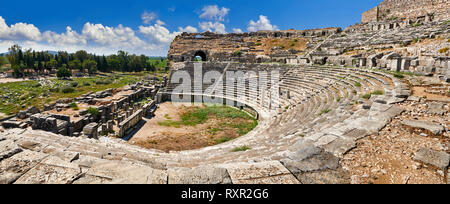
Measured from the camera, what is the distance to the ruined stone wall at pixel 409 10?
23175 mm

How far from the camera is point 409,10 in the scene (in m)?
27.4

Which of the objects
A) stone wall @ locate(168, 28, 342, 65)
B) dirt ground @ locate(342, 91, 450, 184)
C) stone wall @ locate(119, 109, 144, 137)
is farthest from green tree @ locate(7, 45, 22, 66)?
dirt ground @ locate(342, 91, 450, 184)

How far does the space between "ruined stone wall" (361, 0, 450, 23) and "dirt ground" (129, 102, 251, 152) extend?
87.3 ft

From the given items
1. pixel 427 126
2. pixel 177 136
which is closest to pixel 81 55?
pixel 177 136

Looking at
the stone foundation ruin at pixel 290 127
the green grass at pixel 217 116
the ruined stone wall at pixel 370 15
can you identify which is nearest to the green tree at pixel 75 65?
the stone foundation ruin at pixel 290 127

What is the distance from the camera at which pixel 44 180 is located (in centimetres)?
249

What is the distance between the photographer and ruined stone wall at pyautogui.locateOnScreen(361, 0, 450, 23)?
23.2 m

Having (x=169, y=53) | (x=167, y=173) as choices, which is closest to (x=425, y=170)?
(x=167, y=173)

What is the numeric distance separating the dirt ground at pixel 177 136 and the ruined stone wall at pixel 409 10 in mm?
26619

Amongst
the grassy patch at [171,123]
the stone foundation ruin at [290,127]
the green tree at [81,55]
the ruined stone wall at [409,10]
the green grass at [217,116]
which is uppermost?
the ruined stone wall at [409,10]

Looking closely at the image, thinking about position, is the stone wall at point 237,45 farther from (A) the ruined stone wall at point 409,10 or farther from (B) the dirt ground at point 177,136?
(B) the dirt ground at point 177,136

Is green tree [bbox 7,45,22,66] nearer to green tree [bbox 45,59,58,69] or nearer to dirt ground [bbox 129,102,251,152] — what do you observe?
green tree [bbox 45,59,58,69]
